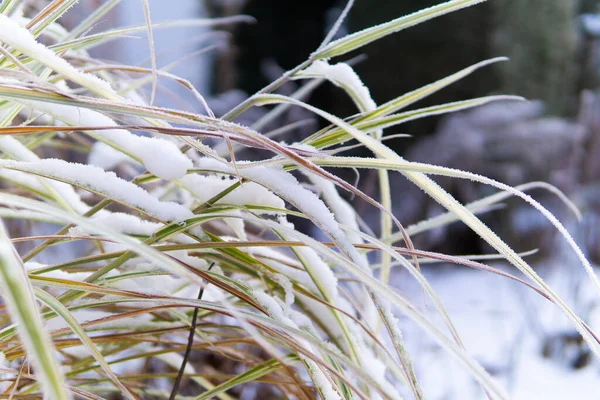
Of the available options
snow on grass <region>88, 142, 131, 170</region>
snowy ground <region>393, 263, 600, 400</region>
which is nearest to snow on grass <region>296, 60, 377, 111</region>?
snow on grass <region>88, 142, 131, 170</region>

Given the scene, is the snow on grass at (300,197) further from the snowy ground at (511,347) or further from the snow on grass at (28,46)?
the snowy ground at (511,347)

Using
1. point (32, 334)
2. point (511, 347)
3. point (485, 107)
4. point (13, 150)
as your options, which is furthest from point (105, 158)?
point (485, 107)

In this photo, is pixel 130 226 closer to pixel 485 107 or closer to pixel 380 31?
pixel 380 31

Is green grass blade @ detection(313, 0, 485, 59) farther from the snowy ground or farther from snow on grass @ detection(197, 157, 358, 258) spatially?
the snowy ground

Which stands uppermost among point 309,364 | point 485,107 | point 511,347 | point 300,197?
point 300,197

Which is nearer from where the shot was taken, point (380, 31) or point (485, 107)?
point (380, 31)

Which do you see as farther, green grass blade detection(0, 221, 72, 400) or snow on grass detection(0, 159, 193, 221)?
snow on grass detection(0, 159, 193, 221)

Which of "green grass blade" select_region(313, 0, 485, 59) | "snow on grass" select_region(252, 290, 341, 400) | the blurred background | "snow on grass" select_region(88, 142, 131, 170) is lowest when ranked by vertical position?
the blurred background

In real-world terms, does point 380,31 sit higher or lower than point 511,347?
higher
